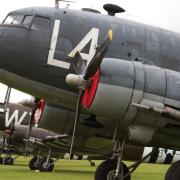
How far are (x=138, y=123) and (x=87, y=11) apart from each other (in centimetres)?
439

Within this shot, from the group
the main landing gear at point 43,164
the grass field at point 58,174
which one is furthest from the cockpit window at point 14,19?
the main landing gear at point 43,164

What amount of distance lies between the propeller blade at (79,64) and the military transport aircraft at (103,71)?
0.08 ft

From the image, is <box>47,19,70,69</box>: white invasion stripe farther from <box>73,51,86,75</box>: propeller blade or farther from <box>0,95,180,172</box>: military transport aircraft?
<box>0,95,180,172</box>: military transport aircraft

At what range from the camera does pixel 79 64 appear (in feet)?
33.4

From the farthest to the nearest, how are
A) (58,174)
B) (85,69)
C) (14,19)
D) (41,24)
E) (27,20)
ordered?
(58,174), (14,19), (27,20), (41,24), (85,69)

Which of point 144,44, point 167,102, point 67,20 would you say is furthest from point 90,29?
point 167,102

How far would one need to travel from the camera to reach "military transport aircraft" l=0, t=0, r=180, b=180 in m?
8.97

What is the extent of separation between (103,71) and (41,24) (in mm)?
2942

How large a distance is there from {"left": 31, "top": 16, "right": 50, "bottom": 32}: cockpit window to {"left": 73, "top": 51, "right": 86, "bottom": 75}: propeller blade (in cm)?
125

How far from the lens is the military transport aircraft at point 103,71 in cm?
897

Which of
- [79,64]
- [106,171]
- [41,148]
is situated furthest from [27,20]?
[41,148]

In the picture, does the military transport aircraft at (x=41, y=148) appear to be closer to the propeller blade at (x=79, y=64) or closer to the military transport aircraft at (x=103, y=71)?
the military transport aircraft at (x=103, y=71)

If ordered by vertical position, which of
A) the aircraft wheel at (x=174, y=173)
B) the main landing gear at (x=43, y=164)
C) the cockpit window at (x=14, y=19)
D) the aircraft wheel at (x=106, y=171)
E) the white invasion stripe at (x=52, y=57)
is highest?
the cockpit window at (x=14, y=19)

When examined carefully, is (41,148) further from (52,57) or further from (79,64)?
(79,64)
